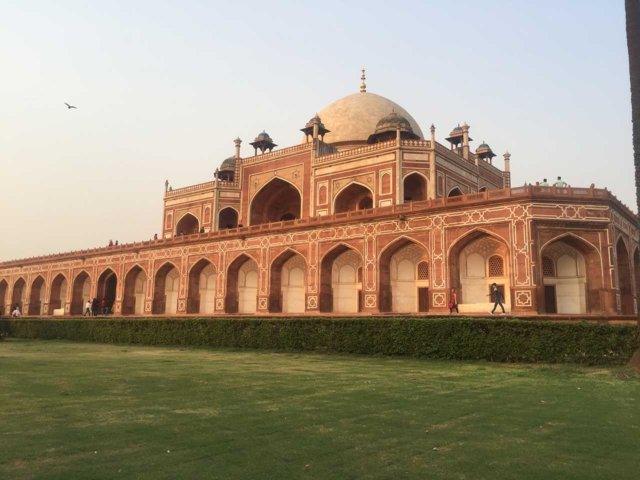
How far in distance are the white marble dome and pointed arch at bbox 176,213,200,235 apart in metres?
11.8

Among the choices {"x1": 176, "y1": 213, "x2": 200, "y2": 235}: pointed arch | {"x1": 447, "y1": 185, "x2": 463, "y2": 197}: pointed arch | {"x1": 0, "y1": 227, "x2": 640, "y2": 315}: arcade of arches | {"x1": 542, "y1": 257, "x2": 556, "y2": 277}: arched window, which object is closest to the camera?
{"x1": 0, "y1": 227, "x2": 640, "y2": 315}: arcade of arches

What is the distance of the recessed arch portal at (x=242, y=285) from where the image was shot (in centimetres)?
3231

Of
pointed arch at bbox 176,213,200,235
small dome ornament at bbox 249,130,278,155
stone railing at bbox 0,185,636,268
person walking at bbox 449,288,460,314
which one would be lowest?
person walking at bbox 449,288,460,314

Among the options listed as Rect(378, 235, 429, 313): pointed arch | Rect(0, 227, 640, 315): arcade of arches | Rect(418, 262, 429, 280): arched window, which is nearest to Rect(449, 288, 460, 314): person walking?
Rect(0, 227, 640, 315): arcade of arches

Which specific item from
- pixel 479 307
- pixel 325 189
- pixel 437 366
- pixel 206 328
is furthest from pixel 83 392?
pixel 325 189

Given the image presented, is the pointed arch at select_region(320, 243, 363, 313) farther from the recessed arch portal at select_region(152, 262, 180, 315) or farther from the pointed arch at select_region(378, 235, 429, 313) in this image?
the recessed arch portal at select_region(152, 262, 180, 315)

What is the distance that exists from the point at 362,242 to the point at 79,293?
26202 mm

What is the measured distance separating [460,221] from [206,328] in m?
11.8

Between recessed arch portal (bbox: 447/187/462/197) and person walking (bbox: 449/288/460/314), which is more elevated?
recessed arch portal (bbox: 447/187/462/197)

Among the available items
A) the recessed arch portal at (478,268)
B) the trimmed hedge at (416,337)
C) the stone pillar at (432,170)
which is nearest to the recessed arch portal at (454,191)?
the stone pillar at (432,170)

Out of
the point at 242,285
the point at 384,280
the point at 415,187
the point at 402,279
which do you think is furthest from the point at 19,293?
the point at 402,279

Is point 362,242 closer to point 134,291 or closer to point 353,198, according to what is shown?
point 353,198

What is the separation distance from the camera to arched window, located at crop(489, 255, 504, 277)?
960 inches

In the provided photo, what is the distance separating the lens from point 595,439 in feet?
17.3
